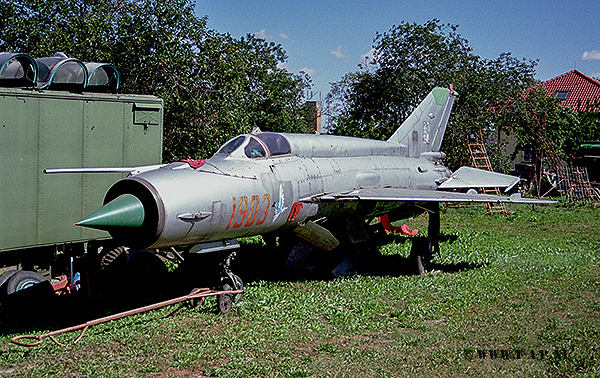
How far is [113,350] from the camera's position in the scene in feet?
22.7

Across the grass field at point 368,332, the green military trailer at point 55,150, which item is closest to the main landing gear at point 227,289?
the grass field at point 368,332

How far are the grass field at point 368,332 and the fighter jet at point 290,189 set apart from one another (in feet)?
3.92

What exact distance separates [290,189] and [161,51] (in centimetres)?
824

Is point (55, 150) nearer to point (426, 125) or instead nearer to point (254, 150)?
point (254, 150)

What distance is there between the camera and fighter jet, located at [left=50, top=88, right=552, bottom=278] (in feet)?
23.1

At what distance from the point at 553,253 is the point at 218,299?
8.95m

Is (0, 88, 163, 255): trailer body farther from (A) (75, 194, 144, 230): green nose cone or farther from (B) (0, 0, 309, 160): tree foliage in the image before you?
(B) (0, 0, 309, 160): tree foliage

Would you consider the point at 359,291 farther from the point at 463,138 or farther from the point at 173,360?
the point at 463,138

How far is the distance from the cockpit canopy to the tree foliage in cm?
676

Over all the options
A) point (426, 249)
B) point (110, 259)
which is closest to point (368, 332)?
point (426, 249)

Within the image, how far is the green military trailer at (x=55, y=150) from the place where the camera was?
27.1 ft

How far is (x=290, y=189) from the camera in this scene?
9.00m

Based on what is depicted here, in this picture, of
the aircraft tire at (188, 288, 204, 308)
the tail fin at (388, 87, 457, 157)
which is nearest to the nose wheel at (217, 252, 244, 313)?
the aircraft tire at (188, 288, 204, 308)

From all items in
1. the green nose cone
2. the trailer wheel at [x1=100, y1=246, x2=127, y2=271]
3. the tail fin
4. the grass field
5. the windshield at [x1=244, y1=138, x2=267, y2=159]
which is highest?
the tail fin
